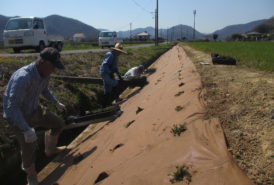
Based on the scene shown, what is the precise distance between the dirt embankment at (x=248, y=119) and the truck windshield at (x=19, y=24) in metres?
13.9

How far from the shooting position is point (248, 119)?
4.56 meters

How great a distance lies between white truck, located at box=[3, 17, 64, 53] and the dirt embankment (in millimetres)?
12737

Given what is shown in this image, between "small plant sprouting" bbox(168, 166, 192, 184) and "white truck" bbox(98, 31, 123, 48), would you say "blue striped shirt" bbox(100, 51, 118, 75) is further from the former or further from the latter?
"white truck" bbox(98, 31, 123, 48)

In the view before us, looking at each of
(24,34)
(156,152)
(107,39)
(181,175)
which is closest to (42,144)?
(156,152)

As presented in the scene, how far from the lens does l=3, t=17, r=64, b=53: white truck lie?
58.1 feet

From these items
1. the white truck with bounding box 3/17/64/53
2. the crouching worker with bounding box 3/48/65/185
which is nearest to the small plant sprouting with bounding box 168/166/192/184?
the crouching worker with bounding box 3/48/65/185

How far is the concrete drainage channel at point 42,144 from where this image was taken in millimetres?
5789

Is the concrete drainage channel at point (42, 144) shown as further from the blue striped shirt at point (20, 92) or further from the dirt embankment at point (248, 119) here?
the dirt embankment at point (248, 119)

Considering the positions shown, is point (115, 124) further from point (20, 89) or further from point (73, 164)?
point (20, 89)

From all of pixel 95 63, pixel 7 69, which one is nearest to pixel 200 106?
pixel 7 69

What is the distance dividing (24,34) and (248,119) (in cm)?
1556

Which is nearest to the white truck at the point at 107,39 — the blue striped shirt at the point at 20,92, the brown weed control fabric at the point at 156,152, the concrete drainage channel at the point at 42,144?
the concrete drainage channel at the point at 42,144

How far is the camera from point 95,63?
14688mm

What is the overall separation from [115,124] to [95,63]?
7.71m
